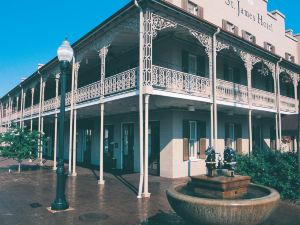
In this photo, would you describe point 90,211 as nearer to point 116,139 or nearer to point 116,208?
point 116,208

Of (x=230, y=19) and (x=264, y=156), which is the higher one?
(x=230, y=19)

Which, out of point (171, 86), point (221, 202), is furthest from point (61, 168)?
point (171, 86)

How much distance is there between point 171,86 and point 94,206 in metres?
5.57

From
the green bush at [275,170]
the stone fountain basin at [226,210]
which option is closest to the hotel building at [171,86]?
the green bush at [275,170]

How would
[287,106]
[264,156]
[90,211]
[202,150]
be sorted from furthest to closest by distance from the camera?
[287,106] → [202,150] → [264,156] → [90,211]

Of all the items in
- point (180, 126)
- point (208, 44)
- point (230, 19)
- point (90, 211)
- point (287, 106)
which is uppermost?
point (230, 19)

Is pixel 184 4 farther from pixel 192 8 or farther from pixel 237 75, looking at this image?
pixel 237 75

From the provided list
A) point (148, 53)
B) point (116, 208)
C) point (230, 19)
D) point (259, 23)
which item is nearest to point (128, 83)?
point (148, 53)

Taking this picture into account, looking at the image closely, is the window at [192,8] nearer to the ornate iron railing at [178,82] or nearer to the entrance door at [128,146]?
the ornate iron railing at [178,82]

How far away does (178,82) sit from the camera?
37.8ft

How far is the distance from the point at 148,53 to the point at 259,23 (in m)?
16.2

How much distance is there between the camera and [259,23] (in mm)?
22516

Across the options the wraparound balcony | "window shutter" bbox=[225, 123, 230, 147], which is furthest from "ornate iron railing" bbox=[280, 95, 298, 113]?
"window shutter" bbox=[225, 123, 230, 147]

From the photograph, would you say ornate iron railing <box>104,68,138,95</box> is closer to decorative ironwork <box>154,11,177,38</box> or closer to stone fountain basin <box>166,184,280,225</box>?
decorative ironwork <box>154,11,177,38</box>
